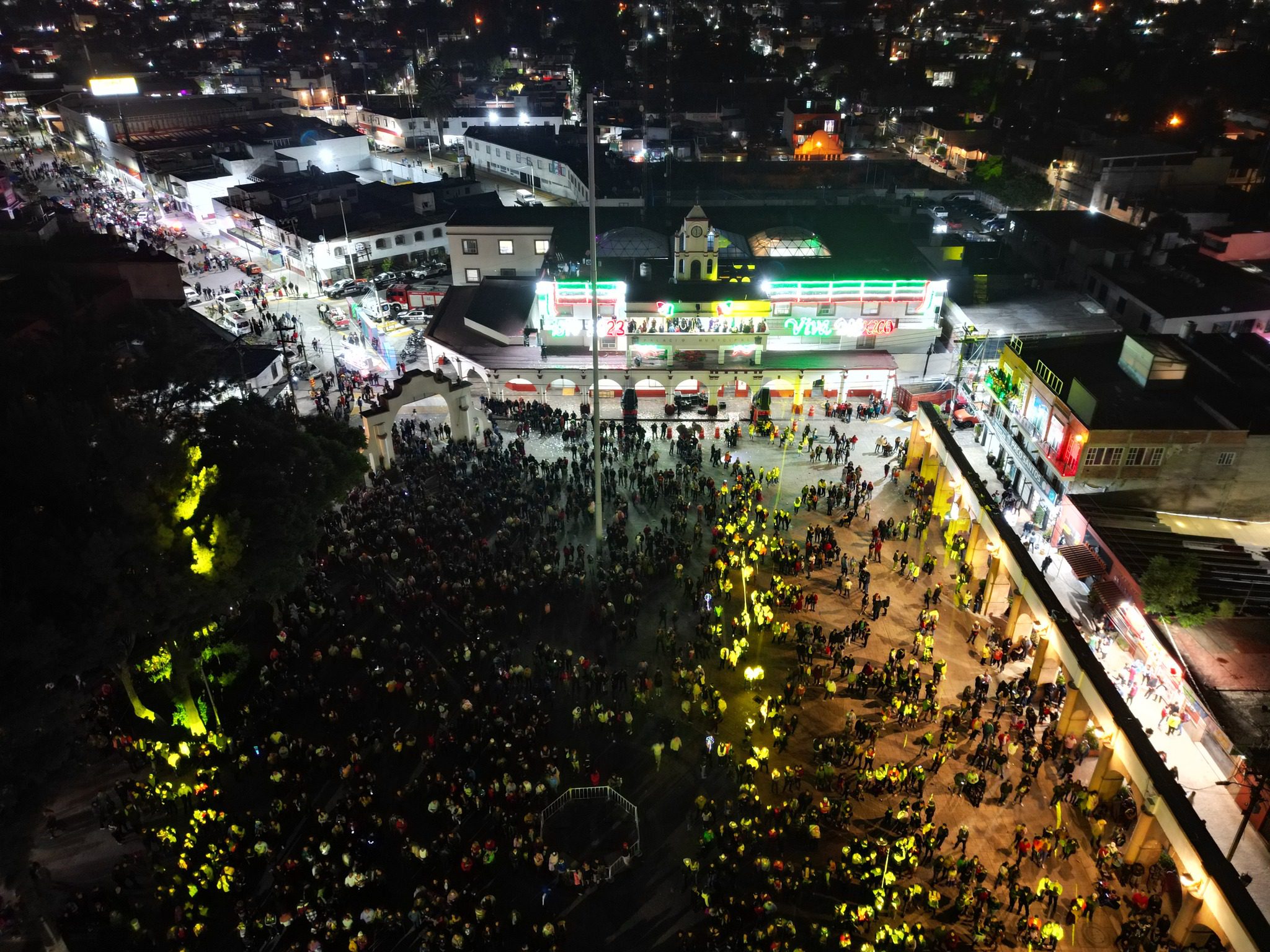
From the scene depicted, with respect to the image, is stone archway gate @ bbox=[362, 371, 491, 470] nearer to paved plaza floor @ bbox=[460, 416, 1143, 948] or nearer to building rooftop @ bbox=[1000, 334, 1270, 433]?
paved plaza floor @ bbox=[460, 416, 1143, 948]

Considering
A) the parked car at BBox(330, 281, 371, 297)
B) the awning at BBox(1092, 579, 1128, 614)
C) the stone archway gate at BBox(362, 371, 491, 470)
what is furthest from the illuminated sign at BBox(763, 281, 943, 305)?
the parked car at BBox(330, 281, 371, 297)

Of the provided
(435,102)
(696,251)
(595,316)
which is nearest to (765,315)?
(696,251)

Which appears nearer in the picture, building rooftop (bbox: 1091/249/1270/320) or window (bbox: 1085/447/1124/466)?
window (bbox: 1085/447/1124/466)

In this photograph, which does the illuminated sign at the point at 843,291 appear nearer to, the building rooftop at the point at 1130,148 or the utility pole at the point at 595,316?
the utility pole at the point at 595,316

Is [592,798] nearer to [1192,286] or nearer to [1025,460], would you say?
[1025,460]

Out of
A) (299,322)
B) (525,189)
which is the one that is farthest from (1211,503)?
(525,189)

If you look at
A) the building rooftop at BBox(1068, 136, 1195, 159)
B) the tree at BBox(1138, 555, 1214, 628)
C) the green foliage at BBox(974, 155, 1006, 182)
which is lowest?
the tree at BBox(1138, 555, 1214, 628)
